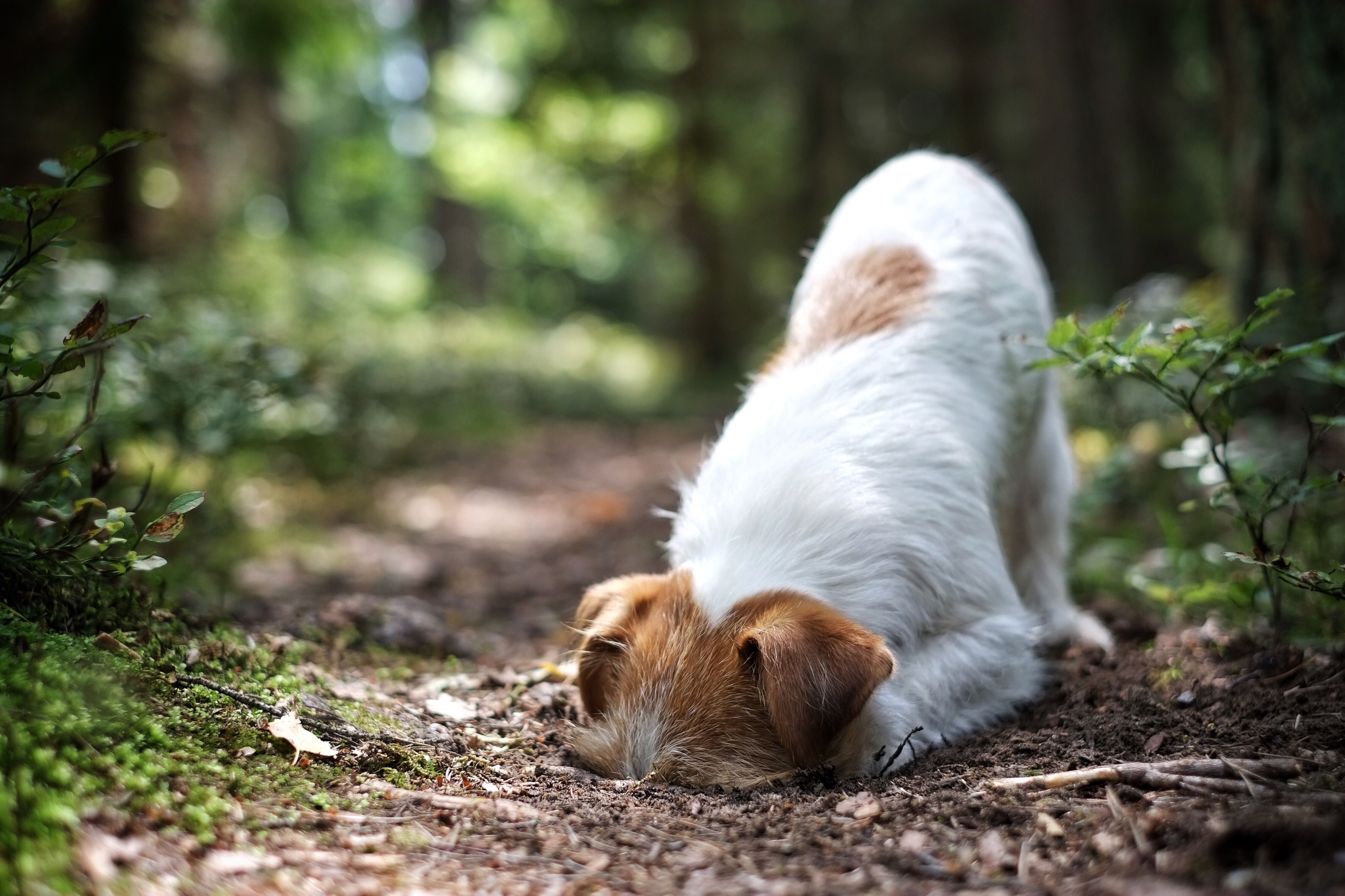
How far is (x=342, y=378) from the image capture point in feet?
23.8

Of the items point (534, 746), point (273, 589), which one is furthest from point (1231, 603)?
point (273, 589)

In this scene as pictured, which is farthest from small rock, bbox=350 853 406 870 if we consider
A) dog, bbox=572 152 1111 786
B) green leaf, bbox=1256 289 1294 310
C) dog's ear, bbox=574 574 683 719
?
green leaf, bbox=1256 289 1294 310

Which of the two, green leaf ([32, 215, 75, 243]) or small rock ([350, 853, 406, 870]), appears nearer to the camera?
small rock ([350, 853, 406, 870])

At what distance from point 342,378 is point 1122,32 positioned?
41.4 ft

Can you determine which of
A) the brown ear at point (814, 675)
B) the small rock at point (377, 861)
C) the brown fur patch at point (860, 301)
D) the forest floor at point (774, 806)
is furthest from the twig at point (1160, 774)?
the brown fur patch at point (860, 301)

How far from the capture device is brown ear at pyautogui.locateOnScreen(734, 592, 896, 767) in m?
2.35

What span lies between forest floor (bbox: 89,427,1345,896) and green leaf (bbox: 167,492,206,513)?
0.60 m

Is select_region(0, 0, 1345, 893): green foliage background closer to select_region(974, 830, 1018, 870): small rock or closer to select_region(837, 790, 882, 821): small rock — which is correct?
select_region(974, 830, 1018, 870): small rock

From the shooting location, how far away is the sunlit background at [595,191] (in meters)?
4.56

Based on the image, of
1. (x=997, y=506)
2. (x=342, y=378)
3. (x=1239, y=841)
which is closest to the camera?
(x=1239, y=841)

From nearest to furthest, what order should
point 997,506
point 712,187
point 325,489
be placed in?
point 997,506, point 325,489, point 712,187

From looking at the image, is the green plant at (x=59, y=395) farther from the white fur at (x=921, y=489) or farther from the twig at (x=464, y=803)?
the white fur at (x=921, y=489)

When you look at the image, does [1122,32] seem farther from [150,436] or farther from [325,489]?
[150,436]

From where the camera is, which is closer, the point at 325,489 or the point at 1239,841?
the point at 1239,841
